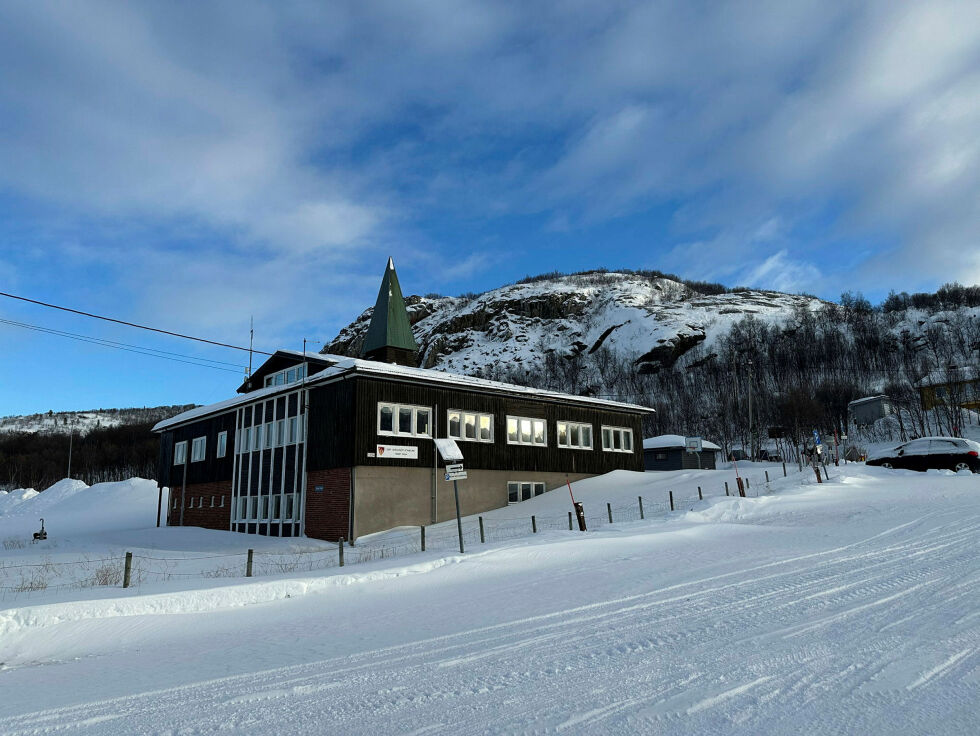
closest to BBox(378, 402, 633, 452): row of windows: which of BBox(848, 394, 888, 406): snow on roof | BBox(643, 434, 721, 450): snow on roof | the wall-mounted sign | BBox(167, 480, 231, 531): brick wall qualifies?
the wall-mounted sign

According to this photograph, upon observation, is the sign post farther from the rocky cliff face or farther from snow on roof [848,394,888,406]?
the rocky cliff face

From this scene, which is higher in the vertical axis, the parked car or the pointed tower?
the pointed tower

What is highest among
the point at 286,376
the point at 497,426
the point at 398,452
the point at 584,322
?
the point at 584,322

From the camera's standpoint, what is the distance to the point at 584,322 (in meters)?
166

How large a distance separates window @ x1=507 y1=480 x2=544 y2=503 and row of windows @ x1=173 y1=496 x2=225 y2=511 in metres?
15.9

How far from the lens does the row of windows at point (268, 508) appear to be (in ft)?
98.7

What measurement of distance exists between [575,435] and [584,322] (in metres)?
132

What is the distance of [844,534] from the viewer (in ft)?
54.4

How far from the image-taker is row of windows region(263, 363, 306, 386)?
33328 millimetres

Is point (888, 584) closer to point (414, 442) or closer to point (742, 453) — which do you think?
point (414, 442)

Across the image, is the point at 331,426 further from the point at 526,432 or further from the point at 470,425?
the point at 526,432

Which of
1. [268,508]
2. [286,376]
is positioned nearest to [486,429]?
[268,508]

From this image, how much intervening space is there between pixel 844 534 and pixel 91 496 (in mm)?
70420

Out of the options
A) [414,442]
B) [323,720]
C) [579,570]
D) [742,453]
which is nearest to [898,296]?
[742,453]
